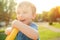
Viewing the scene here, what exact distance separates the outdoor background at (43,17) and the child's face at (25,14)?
0.10 meters

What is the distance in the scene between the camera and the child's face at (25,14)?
99 cm

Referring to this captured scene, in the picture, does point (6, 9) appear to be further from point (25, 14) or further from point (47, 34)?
point (47, 34)

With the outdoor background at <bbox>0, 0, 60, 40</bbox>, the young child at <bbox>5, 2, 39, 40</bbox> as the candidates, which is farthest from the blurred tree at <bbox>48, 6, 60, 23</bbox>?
the young child at <bbox>5, 2, 39, 40</bbox>

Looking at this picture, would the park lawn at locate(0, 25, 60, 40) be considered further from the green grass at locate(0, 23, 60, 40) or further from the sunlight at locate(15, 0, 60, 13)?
the sunlight at locate(15, 0, 60, 13)

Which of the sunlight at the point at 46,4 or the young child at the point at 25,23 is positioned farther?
the sunlight at the point at 46,4

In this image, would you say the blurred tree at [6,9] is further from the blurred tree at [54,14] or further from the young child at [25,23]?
the blurred tree at [54,14]

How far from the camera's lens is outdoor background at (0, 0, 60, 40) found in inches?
44.6

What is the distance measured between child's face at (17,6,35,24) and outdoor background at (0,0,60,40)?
10cm

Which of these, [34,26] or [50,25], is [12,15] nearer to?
[34,26]

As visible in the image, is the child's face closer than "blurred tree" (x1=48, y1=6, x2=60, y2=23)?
Yes

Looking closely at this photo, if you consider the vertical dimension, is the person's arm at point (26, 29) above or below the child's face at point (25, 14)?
below

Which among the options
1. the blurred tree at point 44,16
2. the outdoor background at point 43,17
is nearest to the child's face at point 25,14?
the outdoor background at point 43,17

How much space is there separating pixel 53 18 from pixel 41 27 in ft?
0.40

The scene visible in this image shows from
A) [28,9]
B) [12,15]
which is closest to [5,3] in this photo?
[12,15]
